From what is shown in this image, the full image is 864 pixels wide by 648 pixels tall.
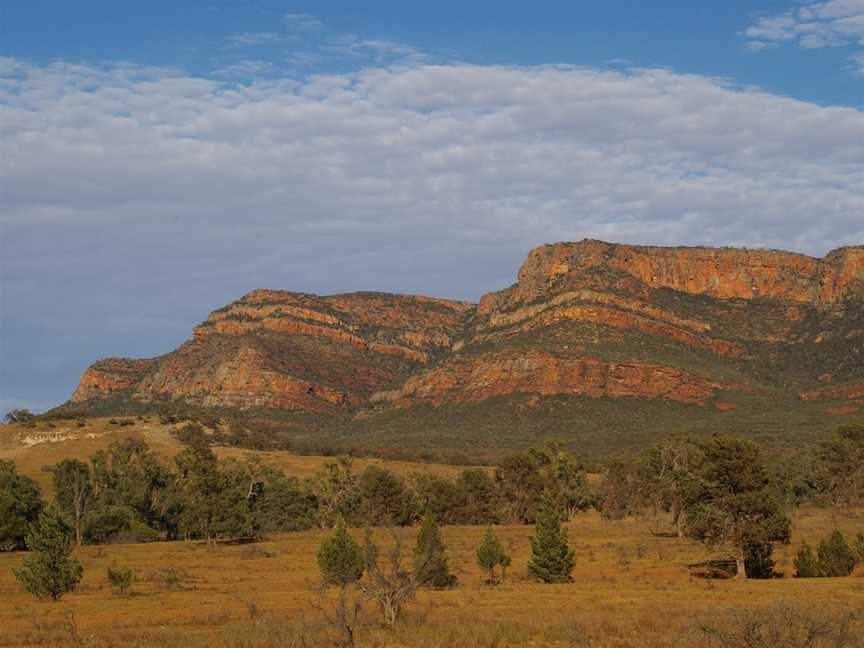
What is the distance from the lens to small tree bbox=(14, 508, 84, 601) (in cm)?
3528

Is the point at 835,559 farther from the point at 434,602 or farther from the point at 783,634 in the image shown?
the point at 783,634

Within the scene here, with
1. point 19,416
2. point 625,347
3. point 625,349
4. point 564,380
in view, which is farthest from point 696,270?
point 19,416

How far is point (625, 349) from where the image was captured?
153000 mm

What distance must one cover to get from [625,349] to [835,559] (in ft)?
374

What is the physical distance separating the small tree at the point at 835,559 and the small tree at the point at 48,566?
3118 centimetres

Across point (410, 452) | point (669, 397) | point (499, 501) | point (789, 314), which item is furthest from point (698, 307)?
point (499, 501)

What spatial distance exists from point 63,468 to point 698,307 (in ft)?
444

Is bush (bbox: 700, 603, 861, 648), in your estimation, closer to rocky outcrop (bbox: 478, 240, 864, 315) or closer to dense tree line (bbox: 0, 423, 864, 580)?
dense tree line (bbox: 0, 423, 864, 580)

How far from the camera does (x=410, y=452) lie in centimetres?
12006

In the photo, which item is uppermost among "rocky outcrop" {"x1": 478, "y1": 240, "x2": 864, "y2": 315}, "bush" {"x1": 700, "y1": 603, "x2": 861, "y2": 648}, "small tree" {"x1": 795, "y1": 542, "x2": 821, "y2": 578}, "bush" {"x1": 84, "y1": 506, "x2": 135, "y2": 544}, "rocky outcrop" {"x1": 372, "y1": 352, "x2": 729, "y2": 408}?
"rocky outcrop" {"x1": 478, "y1": 240, "x2": 864, "y2": 315}

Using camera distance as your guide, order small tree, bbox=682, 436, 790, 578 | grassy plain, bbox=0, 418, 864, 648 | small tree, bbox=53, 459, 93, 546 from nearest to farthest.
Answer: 1. grassy plain, bbox=0, 418, 864, 648
2. small tree, bbox=682, 436, 790, 578
3. small tree, bbox=53, 459, 93, 546

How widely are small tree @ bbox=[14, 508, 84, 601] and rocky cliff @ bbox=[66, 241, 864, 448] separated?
114 metres

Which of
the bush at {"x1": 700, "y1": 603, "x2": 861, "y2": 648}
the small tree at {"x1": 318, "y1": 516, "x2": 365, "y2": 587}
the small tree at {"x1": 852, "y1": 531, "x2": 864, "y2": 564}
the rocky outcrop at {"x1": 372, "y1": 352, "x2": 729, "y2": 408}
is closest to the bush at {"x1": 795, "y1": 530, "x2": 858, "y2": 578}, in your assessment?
the small tree at {"x1": 852, "y1": 531, "x2": 864, "y2": 564}

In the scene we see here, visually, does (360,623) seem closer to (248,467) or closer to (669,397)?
(248,467)
